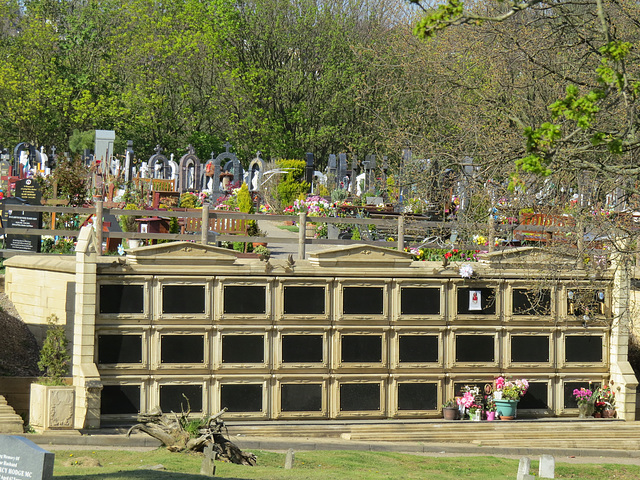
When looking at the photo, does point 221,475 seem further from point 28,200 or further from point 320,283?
point 28,200

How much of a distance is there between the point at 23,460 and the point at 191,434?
591 cm

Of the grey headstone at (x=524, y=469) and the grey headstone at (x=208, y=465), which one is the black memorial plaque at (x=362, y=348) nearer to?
the grey headstone at (x=524, y=469)

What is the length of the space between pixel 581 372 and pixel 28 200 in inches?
505

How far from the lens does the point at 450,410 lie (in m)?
17.5

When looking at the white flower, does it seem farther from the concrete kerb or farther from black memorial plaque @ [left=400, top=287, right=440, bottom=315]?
the concrete kerb

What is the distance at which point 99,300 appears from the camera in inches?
642

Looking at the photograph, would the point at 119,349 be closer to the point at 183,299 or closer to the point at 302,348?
the point at 183,299

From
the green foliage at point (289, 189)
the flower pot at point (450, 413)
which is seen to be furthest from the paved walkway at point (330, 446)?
the green foliage at point (289, 189)

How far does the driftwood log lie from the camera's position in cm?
1334

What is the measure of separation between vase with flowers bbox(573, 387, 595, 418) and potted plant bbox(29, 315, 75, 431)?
9.43 meters

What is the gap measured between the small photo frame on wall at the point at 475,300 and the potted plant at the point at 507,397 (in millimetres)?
1403

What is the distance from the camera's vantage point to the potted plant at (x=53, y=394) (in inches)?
614

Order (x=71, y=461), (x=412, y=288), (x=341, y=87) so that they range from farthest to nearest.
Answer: (x=341, y=87)
(x=412, y=288)
(x=71, y=461)

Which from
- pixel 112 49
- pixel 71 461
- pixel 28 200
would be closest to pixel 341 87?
pixel 112 49
